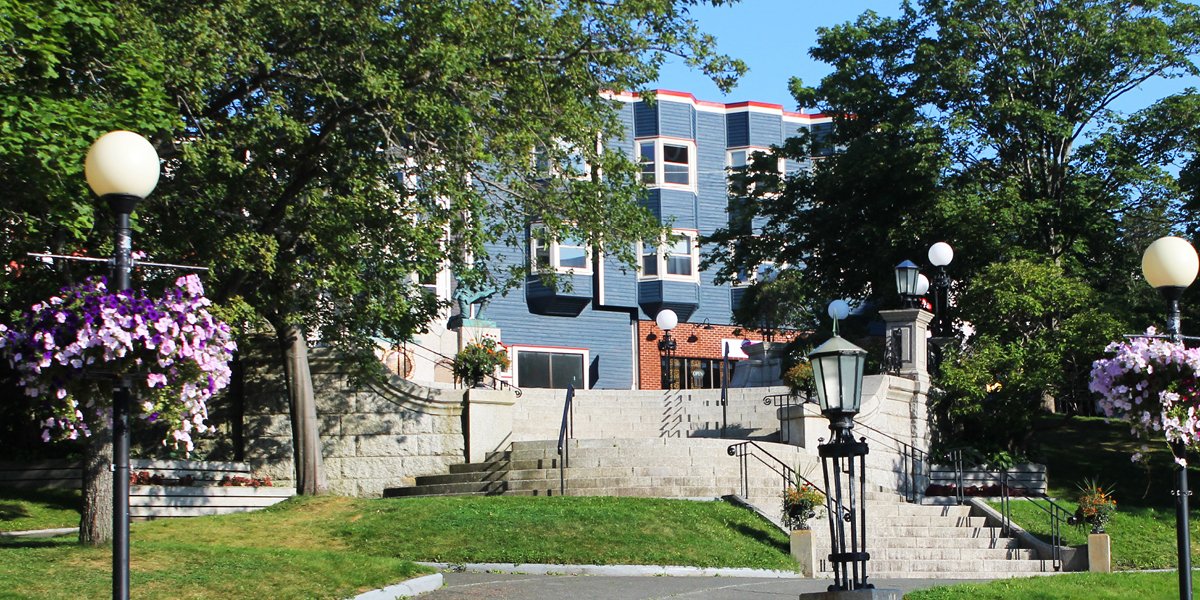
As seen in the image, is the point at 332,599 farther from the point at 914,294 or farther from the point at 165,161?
the point at 914,294

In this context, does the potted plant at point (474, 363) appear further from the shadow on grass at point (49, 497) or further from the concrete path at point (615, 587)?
the concrete path at point (615, 587)

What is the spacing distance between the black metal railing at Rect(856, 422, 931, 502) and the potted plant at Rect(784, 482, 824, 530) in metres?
6.12


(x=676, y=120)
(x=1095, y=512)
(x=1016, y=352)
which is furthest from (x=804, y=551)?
(x=676, y=120)

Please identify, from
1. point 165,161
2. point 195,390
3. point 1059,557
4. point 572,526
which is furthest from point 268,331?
point 195,390

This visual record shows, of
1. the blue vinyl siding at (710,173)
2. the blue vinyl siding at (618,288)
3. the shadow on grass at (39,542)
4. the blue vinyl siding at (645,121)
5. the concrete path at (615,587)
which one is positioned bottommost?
the concrete path at (615,587)

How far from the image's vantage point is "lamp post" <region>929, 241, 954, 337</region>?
91.1 feet

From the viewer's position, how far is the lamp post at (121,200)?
958 centimetres

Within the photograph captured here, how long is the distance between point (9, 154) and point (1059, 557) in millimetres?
15045

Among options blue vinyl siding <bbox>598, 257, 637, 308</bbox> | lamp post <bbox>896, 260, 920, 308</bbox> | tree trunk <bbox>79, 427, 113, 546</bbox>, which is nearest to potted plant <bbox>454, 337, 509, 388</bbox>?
lamp post <bbox>896, 260, 920, 308</bbox>

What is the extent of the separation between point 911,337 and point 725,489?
697cm

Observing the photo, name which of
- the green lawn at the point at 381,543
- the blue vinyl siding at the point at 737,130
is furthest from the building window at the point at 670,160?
the green lawn at the point at 381,543

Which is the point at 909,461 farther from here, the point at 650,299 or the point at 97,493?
the point at 650,299

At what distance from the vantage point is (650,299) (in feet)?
150

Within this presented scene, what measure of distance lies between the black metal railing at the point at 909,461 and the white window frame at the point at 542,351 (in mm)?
16369
